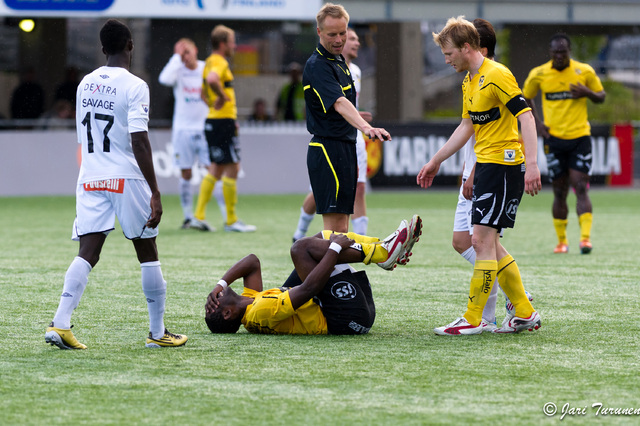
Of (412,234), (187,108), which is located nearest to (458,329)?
(412,234)

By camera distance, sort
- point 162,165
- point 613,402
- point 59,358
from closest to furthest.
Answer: point 613,402
point 59,358
point 162,165

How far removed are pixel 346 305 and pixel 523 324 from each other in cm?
112

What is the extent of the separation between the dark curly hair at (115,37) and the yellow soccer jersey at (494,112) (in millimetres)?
2083

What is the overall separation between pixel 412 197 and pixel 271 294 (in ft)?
44.2

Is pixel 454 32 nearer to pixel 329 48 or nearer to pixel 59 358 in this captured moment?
pixel 329 48

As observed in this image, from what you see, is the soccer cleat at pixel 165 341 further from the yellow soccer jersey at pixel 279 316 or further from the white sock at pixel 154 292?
the yellow soccer jersey at pixel 279 316

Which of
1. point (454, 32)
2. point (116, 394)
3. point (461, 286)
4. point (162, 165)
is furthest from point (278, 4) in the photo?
point (116, 394)

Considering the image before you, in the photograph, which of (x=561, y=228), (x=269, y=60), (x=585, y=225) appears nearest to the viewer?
(x=585, y=225)

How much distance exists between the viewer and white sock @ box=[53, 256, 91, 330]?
5.54 m

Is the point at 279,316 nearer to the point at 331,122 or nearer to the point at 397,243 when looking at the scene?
the point at 397,243

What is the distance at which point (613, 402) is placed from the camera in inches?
173

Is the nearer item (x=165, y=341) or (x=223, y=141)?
(x=165, y=341)

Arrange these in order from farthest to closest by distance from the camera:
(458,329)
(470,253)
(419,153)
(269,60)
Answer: (269,60) → (419,153) → (470,253) → (458,329)

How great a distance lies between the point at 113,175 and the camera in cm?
553
